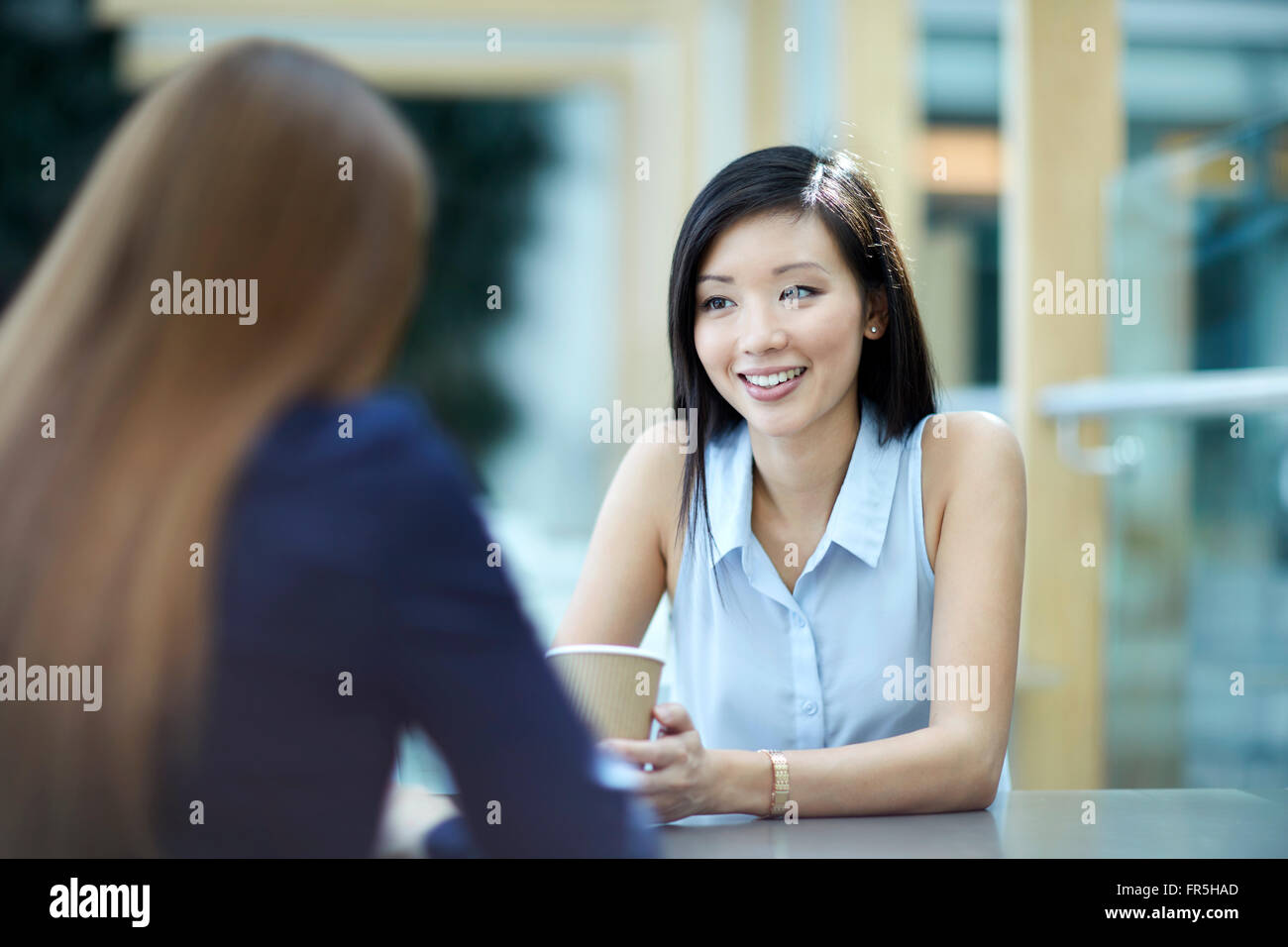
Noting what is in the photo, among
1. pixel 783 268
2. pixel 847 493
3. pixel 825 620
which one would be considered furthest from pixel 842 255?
pixel 825 620

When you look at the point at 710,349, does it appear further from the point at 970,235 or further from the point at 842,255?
the point at 970,235

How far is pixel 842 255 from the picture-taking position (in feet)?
4.66

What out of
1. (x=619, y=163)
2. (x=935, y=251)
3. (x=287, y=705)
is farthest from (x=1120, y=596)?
(x=619, y=163)

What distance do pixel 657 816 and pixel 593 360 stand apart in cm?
392

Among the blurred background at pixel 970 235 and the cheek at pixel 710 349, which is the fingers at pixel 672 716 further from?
the cheek at pixel 710 349

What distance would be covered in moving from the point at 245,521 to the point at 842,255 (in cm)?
94

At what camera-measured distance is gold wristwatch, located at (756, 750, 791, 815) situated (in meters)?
1.08

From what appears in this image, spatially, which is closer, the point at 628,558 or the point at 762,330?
the point at 762,330

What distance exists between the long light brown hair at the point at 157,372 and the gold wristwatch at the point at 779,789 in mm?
582

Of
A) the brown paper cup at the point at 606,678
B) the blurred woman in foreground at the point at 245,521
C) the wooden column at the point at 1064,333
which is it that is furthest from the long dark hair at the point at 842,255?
the wooden column at the point at 1064,333

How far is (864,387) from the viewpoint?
1.58m

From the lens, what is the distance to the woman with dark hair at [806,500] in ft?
4.50

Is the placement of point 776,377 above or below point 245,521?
above
